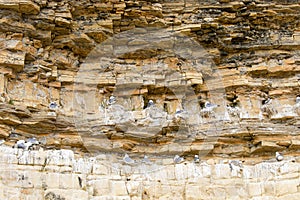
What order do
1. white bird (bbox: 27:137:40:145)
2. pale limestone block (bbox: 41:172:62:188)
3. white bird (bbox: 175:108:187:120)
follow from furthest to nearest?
white bird (bbox: 175:108:187:120) → white bird (bbox: 27:137:40:145) → pale limestone block (bbox: 41:172:62:188)

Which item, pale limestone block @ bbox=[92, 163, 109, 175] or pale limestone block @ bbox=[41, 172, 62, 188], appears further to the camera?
pale limestone block @ bbox=[92, 163, 109, 175]

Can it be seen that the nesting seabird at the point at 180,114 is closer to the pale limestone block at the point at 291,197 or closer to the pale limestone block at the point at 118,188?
the pale limestone block at the point at 118,188

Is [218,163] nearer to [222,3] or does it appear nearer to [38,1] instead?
[222,3]

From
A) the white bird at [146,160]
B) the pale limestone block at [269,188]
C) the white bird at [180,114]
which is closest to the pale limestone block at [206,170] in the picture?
the pale limestone block at [269,188]

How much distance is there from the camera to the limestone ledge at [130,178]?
39.8 ft

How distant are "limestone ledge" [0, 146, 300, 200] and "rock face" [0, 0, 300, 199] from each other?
2.79ft

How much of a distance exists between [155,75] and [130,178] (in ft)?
12.1

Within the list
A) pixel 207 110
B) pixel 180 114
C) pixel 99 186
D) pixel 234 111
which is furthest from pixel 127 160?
pixel 234 111

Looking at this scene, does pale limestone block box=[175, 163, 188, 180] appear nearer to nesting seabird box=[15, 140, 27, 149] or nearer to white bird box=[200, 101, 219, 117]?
white bird box=[200, 101, 219, 117]

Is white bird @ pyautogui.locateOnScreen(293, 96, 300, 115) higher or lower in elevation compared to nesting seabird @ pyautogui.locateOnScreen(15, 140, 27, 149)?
higher

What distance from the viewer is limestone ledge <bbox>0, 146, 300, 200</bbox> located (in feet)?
39.8

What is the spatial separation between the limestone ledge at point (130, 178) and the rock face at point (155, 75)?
2.79 ft

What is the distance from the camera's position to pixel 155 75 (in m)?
15.9

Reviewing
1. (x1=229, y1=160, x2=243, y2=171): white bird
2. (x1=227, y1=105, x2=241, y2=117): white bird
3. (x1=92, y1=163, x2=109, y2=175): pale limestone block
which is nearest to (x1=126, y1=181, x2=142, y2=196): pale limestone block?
(x1=92, y1=163, x2=109, y2=175): pale limestone block
